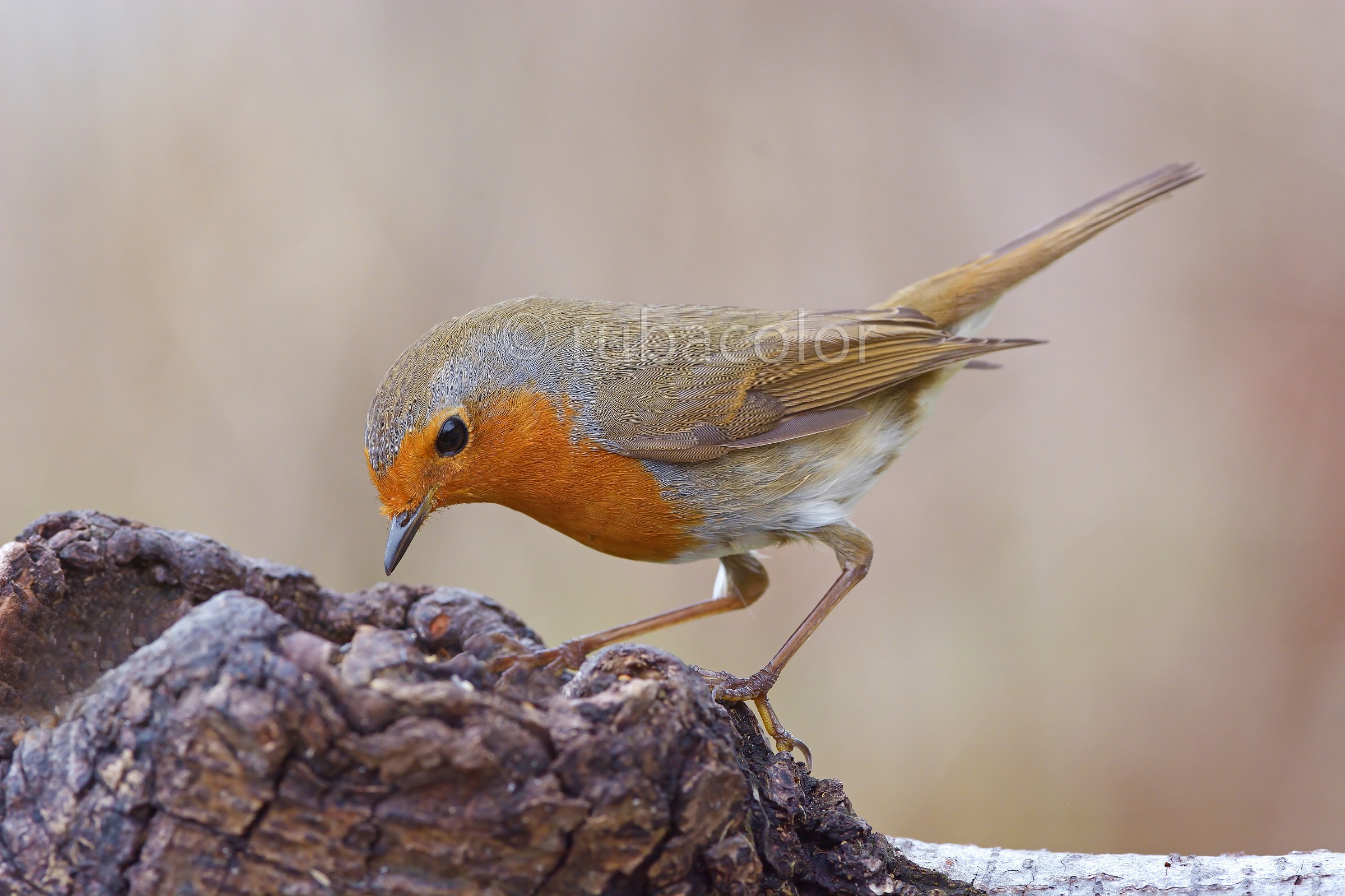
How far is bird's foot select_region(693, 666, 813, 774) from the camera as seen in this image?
11.0ft

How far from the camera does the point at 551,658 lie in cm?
316

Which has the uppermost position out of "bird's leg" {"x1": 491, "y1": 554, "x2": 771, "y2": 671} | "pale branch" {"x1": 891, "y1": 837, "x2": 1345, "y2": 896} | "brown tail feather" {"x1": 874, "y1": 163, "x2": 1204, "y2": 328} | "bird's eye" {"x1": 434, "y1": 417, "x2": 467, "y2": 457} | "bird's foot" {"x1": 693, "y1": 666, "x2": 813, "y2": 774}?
"brown tail feather" {"x1": 874, "y1": 163, "x2": 1204, "y2": 328}

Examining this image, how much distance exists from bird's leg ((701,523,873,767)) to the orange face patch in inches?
21.2

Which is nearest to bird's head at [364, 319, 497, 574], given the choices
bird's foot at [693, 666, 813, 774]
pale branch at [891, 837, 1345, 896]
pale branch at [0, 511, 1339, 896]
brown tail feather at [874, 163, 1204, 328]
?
bird's foot at [693, 666, 813, 774]

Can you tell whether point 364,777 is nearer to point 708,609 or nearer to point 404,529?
point 404,529

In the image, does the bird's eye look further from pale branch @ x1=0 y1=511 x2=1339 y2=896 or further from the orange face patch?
pale branch @ x1=0 y1=511 x2=1339 y2=896

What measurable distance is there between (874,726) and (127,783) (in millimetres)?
4705

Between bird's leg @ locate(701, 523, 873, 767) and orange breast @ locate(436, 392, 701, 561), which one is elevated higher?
orange breast @ locate(436, 392, 701, 561)

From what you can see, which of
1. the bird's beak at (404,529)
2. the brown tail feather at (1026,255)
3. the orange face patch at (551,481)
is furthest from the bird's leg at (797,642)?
the brown tail feather at (1026,255)

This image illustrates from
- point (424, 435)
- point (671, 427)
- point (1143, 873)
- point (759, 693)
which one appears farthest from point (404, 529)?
point (1143, 873)

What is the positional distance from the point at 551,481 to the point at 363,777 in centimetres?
197

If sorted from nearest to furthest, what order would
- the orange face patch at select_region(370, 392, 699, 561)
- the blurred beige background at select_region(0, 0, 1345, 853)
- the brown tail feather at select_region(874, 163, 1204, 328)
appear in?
the orange face patch at select_region(370, 392, 699, 561)
the brown tail feather at select_region(874, 163, 1204, 328)
the blurred beige background at select_region(0, 0, 1345, 853)

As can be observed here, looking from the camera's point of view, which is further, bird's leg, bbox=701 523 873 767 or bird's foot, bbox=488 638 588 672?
bird's leg, bbox=701 523 873 767

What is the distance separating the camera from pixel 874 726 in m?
5.82
